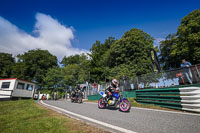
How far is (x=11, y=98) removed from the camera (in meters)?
13.3

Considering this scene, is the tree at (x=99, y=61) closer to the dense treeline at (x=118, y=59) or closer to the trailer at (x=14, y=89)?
the dense treeline at (x=118, y=59)

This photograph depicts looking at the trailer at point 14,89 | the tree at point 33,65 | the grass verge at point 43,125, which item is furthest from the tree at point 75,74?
the grass verge at point 43,125

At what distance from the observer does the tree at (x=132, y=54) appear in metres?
20.8

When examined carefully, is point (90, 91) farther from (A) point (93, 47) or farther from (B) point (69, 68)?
(A) point (93, 47)

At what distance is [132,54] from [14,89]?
20.8 meters

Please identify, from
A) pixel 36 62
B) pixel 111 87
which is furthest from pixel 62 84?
pixel 111 87

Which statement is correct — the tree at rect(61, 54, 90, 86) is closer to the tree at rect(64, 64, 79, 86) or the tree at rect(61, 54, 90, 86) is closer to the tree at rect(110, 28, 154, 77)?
the tree at rect(64, 64, 79, 86)

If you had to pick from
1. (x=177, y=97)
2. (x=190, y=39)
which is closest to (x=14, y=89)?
(x=177, y=97)

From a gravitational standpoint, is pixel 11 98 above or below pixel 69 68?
below

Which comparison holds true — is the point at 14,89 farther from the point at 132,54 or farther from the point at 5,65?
the point at 5,65

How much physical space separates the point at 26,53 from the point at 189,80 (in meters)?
46.1

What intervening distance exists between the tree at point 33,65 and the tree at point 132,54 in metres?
25.7

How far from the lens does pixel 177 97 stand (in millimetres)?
5387

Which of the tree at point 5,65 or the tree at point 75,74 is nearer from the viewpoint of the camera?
the tree at point 75,74
